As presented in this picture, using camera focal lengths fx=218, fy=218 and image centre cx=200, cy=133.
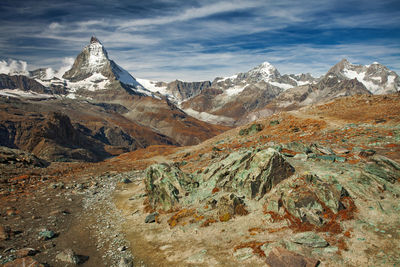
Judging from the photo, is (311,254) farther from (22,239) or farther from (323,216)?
(22,239)

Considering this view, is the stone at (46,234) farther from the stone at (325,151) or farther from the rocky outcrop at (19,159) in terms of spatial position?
the stone at (325,151)

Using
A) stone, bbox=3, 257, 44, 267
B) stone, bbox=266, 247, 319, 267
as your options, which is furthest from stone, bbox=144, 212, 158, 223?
stone, bbox=266, 247, 319, 267

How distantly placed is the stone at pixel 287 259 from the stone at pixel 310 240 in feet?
3.64

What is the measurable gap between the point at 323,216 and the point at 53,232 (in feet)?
71.3

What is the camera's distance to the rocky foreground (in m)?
12.9

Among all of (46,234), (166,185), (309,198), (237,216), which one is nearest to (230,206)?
(237,216)

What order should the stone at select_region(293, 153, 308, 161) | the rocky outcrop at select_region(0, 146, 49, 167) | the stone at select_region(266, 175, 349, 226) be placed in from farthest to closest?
the rocky outcrop at select_region(0, 146, 49, 167) → the stone at select_region(293, 153, 308, 161) → the stone at select_region(266, 175, 349, 226)

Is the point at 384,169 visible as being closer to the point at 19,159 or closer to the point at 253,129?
the point at 253,129

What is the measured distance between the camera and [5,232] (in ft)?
58.7

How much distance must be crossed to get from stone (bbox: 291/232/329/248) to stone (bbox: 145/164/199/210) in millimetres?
12020

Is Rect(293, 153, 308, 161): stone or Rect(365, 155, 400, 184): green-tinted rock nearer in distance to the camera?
Rect(365, 155, 400, 184): green-tinted rock

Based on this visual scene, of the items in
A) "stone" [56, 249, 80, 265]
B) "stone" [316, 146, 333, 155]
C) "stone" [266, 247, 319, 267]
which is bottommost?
"stone" [56, 249, 80, 265]

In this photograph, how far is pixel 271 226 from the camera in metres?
15.4

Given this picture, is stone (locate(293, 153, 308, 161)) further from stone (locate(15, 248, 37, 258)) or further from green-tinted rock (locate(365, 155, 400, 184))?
stone (locate(15, 248, 37, 258))
